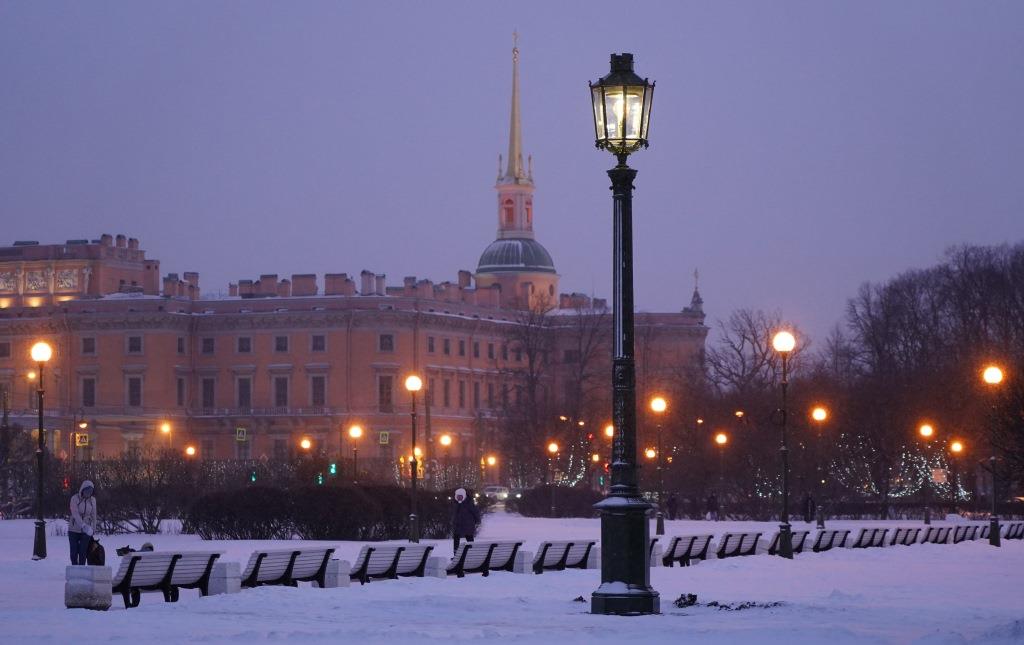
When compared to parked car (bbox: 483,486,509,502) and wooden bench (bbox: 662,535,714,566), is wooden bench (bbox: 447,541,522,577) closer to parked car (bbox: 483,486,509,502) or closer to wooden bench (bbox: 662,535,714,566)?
wooden bench (bbox: 662,535,714,566)

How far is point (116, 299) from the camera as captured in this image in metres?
130

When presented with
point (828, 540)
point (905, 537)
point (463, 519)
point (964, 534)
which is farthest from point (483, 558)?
point (964, 534)

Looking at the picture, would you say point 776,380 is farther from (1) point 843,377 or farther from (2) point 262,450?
(2) point 262,450

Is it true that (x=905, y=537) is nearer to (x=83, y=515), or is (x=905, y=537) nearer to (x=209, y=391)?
(x=83, y=515)

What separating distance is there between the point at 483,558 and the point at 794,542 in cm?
1214

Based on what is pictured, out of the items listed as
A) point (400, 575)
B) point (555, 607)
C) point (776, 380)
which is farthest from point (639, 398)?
point (555, 607)

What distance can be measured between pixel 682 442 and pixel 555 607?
59.4 m

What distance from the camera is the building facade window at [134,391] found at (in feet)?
424

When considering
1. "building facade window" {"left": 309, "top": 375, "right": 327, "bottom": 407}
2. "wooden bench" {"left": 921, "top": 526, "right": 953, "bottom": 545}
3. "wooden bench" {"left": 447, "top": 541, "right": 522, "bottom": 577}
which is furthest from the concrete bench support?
"building facade window" {"left": 309, "top": 375, "right": 327, "bottom": 407}

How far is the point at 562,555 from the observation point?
3406cm

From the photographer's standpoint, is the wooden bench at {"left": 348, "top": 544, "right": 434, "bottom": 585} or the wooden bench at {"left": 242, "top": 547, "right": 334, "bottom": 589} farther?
the wooden bench at {"left": 348, "top": 544, "right": 434, "bottom": 585}

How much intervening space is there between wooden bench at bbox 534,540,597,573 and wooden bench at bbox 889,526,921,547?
1326 centimetres

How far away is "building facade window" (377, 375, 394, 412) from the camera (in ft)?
419

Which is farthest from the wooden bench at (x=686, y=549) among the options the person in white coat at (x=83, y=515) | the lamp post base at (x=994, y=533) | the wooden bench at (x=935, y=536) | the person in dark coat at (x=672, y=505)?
the person in dark coat at (x=672, y=505)
